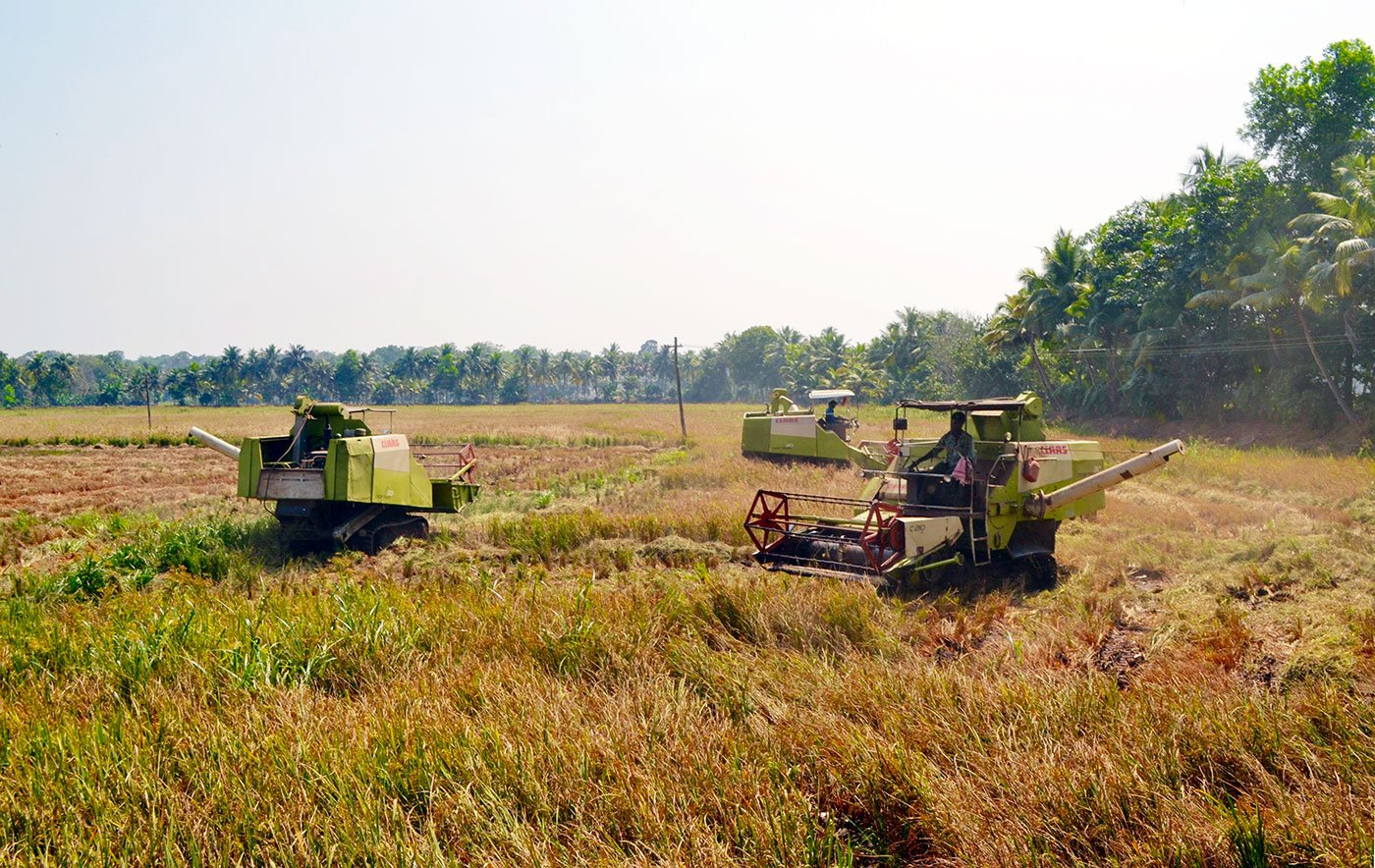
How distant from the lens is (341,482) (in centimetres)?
1145

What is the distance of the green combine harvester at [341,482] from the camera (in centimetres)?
1159

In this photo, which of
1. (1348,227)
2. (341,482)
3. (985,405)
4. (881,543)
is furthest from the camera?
(1348,227)

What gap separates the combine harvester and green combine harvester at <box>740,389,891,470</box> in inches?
308

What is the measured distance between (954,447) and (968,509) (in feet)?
3.26

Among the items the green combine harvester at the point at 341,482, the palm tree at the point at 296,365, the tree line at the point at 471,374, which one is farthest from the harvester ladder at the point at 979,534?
the palm tree at the point at 296,365

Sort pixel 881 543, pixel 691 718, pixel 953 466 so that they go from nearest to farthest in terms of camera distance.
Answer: pixel 691 718 < pixel 881 543 < pixel 953 466

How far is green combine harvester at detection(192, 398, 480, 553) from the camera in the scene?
1159cm

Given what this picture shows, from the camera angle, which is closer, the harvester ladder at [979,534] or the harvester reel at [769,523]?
the harvester ladder at [979,534]

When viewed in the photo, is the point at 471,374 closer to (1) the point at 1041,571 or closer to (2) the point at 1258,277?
(2) the point at 1258,277

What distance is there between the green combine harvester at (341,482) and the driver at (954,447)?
7.43 metres

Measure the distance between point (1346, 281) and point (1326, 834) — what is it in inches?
939

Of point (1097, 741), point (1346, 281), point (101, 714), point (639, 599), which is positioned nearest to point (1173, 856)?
point (1097, 741)

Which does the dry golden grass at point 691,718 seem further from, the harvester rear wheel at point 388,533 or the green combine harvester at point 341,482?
the harvester rear wheel at point 388,533

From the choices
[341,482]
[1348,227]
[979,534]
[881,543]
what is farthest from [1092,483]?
[1348,227]
